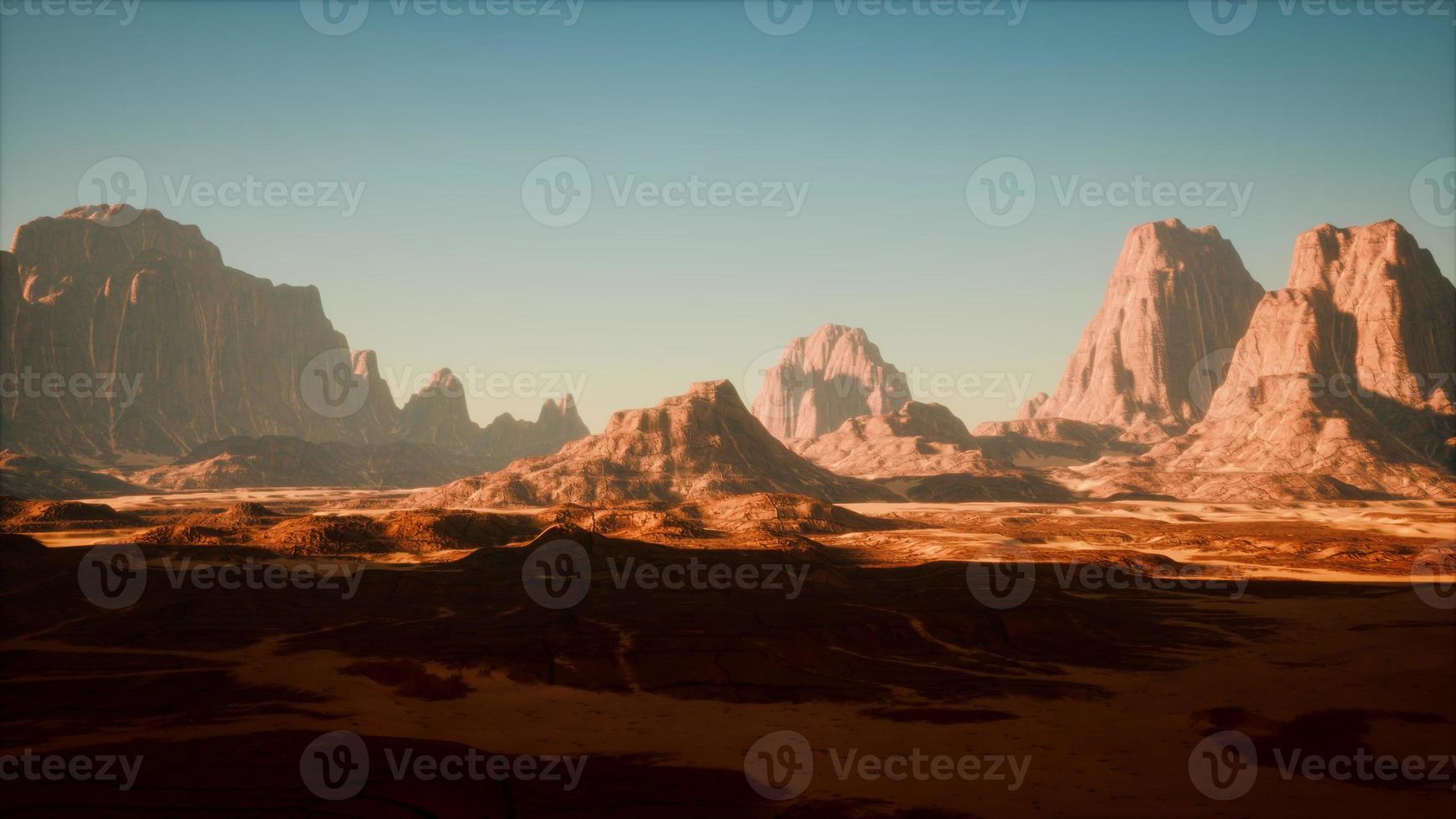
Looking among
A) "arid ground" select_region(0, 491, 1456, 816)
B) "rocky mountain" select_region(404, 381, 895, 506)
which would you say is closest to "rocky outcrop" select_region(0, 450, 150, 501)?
"rocky mountain" select_region(404, 381, 895, 506)

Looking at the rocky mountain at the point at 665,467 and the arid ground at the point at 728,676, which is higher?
the rocky mountain at the point at 665,467

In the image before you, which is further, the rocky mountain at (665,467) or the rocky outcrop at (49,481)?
the rocky outcrop at (49,481)

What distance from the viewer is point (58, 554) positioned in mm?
82688

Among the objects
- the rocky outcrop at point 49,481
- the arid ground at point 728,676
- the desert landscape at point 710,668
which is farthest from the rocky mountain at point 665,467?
the rocky outcrop at point 49,481

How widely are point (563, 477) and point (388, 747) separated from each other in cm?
12815

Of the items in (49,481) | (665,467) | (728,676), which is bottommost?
(728,676)

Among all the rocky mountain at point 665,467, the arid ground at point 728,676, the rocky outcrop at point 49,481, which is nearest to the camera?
the arid ground at point 728,676

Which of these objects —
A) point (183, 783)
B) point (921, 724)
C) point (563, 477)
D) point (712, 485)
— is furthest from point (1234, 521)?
point (183, 783)

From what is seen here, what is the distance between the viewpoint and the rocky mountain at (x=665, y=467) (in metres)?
156

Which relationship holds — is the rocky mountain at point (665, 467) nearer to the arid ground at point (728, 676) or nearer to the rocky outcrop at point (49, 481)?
the arid ground at point (728, 676)

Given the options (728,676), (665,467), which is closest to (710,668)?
(728,676)

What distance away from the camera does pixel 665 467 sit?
163 meters

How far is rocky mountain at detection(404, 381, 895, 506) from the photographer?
15588 cm

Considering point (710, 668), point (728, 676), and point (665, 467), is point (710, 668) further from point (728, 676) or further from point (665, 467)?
Result: point (665, 467)
